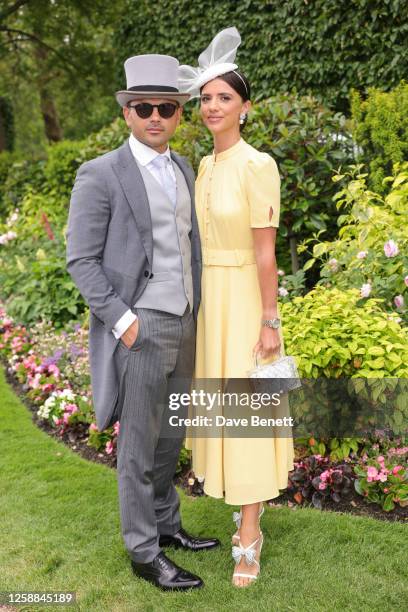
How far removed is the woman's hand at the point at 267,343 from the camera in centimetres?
260

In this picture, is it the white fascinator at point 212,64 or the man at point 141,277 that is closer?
the man at point 141,277

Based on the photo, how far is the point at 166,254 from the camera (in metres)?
2.53

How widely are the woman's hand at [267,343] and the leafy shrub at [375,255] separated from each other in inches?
45.6

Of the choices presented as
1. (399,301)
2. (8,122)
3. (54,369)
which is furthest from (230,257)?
(8,122)

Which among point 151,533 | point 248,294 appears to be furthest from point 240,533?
point 248,294

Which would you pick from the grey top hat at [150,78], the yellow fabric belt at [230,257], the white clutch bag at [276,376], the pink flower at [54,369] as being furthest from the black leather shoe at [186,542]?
the pink flower at [54,369]

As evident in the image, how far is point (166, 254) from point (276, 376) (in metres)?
0.65

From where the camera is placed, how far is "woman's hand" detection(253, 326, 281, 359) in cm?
260

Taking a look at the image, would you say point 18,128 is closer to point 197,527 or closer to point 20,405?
point 20,405

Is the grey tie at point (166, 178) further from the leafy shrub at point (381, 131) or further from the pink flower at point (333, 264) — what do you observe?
the leafy shrub at point (381, 131)

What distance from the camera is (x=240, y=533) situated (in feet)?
9.20

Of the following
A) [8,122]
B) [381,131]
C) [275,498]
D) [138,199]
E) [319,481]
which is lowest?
[275,498]

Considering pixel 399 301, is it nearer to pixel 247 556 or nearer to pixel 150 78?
pixel 247 556

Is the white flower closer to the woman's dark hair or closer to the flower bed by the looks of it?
the flower bed
